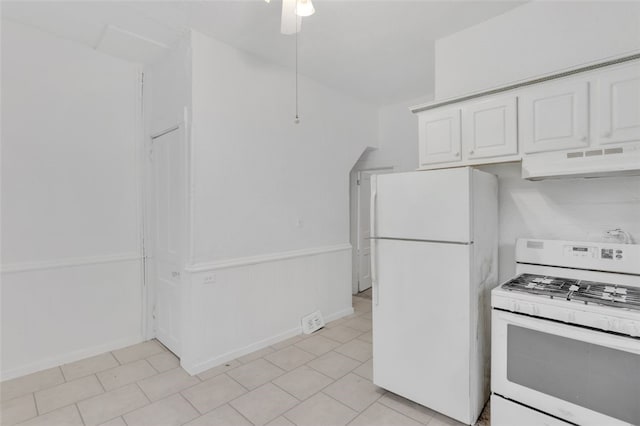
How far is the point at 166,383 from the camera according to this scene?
2.49 m

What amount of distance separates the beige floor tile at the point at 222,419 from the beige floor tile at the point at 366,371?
1022mm

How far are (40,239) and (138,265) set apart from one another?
840mm

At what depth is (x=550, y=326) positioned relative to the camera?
65.6 inches

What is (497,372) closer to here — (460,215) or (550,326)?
(550,326)

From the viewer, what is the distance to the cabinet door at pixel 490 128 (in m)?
2.19

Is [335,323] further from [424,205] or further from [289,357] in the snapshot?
[424,205]

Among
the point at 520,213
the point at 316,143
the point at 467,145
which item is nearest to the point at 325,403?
the point at 520,213

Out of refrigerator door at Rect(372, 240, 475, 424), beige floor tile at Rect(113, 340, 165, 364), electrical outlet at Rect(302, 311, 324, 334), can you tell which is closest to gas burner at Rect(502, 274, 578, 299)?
refrigerator door at Rect(372, 240, 475, 424)

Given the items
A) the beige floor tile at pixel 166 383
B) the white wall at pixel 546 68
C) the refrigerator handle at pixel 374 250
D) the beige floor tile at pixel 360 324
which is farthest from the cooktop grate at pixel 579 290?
the beige floor tile at pixel 166 383

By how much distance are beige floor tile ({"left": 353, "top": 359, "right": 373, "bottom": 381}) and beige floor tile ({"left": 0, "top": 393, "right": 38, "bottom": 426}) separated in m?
2.34

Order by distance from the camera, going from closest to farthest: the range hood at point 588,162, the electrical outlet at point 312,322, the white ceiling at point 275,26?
the range hood at point 588,162 < the white ceiling at point 275,26 < the electrical outlet at point 312,322

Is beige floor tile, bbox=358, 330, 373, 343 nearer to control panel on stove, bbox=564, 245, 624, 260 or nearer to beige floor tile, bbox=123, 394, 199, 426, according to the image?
beige floor tile, bbox=123, 394, 199, 426

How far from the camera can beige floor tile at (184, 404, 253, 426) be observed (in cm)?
204

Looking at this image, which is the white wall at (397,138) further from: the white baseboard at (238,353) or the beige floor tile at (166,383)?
the beige floor tile at (166,383)
